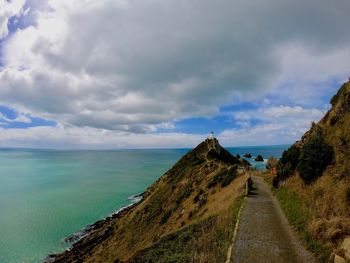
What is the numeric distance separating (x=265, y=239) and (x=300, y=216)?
3.94 metres

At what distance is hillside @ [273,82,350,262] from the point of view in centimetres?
1335

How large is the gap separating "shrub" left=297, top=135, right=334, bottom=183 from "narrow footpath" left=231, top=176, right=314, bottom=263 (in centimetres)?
340

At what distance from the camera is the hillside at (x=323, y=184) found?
526 inches

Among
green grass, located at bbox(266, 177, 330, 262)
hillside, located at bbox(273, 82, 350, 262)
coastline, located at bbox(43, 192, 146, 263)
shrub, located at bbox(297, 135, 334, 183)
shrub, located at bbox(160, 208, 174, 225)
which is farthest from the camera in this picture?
coastline, located at bbox(43, 192, 146, 263)

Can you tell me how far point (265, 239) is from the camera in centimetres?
1469

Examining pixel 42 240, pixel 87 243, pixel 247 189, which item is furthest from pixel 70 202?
pixel 247 189

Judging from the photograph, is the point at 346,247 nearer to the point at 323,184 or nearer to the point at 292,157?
the point at 323,184

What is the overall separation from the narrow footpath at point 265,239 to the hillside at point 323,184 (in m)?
0.70

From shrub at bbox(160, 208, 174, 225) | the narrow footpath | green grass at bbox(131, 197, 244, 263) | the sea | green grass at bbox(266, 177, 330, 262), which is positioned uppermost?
green grass at bbox(266, 177, 330, 262)

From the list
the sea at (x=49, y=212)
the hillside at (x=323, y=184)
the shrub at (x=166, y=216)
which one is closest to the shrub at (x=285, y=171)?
the hillside at (x=323, y=184)

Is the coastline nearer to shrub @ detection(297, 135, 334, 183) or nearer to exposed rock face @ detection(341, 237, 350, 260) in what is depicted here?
shrub @ detection(297, 135, 334, 183)

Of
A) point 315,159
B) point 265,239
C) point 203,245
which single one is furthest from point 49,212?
point 265,239

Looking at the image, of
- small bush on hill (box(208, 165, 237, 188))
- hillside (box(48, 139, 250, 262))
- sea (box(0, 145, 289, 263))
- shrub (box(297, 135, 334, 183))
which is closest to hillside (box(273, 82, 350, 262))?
shrub (box(297, 135, 334, 183))

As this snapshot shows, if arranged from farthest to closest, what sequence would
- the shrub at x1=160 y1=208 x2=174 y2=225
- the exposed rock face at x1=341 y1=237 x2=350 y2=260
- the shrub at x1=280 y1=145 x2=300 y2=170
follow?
the shrub at x1=160 y1=208 x2=174 y2=225
the shrub at x1=280 y1=145 x2=300 y2=170
the exposed rock face at x1=341 y1=237 x2=350 y2=260
